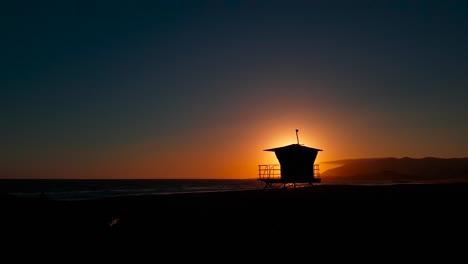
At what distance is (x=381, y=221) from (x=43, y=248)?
406 inches

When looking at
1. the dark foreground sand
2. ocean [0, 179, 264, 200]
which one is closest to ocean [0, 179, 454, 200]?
ocean [0, 179, 264, 200]

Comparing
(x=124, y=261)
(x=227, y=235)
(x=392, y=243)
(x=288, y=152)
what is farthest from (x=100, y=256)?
(x=288, y=152)

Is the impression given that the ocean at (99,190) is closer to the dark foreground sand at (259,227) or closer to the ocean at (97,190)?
the ocean at (97,190)

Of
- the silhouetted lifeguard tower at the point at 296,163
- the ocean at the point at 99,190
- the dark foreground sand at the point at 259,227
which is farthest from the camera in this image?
the ocean at the point at 99,190

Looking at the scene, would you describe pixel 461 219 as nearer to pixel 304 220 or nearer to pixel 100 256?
pixel 304 220

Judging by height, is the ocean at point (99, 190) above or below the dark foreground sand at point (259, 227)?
above

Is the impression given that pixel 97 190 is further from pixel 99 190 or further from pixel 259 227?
pixel 259 227

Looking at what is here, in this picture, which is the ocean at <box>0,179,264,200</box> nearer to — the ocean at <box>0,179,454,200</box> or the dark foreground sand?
the ocean at <box>0,179,454,200</box>

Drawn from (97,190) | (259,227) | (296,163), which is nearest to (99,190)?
(97,190)

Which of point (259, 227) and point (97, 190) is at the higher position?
point (97, 190)

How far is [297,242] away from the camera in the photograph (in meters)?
9.94

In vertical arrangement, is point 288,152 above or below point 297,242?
above

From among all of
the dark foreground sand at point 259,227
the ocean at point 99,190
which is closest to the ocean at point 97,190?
the ocean at point 99,190

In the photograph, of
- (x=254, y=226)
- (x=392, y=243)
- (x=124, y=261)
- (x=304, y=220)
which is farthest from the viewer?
(x=304, y=220)
